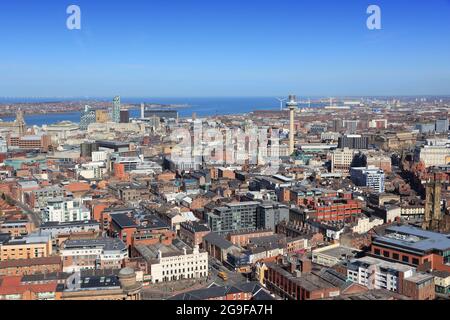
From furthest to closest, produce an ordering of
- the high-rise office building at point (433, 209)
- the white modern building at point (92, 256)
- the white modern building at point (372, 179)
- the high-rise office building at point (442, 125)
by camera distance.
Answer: the high-rise office building at point (442, 125)
the white modern building at point (372, 179)
the high-rise office building at point (433, 209)
the white modern building at point (92, 256)

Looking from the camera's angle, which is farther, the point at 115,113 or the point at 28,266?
the point at 115,113

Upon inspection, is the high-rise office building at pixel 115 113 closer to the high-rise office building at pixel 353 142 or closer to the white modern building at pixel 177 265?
the high-rise office building at pixel 353 142

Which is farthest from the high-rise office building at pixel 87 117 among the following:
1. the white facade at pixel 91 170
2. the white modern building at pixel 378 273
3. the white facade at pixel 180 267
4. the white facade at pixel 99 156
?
the white modern building at pixel 378 273

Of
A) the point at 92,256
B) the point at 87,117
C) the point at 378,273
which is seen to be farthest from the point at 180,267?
the point at 87,117

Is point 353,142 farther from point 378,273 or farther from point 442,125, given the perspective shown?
point 378,273

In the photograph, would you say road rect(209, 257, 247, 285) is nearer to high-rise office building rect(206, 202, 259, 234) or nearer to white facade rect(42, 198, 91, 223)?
high-rise office building rect(206, 202, 259, 234)

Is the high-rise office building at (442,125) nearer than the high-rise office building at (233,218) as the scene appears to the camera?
No

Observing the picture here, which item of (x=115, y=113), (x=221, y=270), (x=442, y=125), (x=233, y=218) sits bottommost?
(x=221, y=270)

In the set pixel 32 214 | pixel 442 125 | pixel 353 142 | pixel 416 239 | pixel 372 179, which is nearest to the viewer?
pixel 416 239
